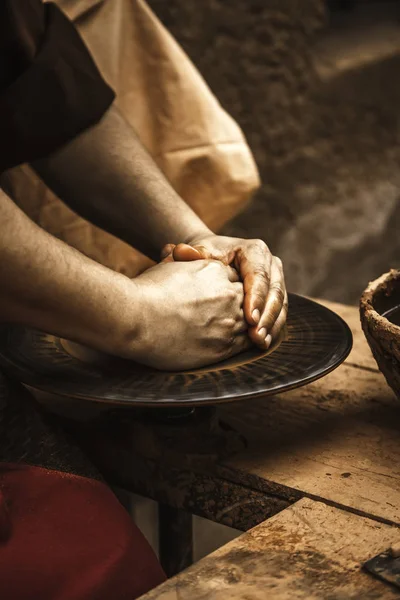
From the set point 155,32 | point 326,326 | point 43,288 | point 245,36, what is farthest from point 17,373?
point 245,36

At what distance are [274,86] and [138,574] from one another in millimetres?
2117

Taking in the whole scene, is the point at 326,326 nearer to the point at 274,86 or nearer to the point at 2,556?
the point at 2,556

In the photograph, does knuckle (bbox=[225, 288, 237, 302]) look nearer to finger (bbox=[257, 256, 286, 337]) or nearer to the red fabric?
finger (bbox=[257, 256, 286, 337])

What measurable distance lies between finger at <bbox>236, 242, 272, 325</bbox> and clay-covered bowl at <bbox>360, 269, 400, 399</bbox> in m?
0.12

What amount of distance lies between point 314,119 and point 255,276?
2025 millimetres

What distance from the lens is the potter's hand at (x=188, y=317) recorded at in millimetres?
844

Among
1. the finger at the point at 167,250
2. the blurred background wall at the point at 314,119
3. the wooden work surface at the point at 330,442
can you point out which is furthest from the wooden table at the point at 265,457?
the blurred background wall at the point at 314,119

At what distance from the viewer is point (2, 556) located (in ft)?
2.38

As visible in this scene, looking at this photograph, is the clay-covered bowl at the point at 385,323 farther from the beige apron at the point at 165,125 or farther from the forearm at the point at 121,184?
the beige apron at the point at 165,125

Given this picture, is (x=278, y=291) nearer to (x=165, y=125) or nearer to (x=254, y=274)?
(x=254, y=274)

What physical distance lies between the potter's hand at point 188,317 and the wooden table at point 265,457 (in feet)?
0.33

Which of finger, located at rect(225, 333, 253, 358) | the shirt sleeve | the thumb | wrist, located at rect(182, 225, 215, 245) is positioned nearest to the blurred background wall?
the shirt sleeve

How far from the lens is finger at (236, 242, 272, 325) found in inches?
35.7

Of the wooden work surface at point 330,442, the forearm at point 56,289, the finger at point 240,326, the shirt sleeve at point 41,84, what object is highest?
the shirt sleeve at point 41,84
